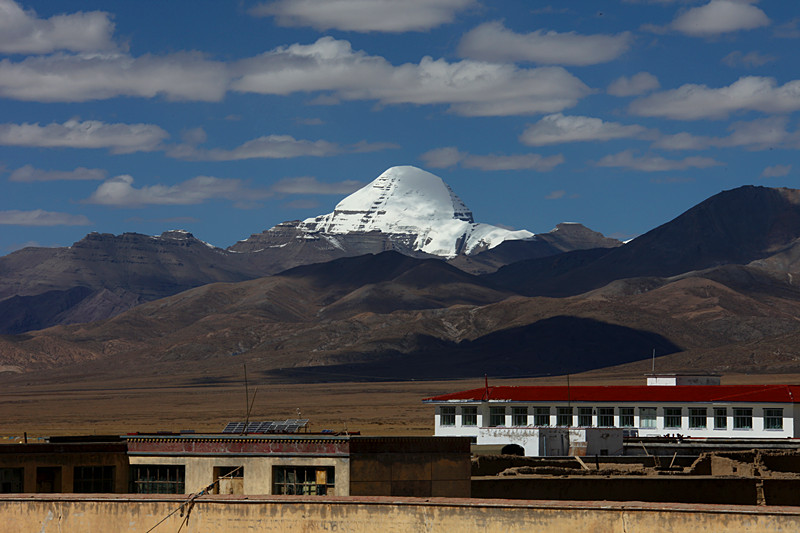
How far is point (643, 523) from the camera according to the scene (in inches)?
1032

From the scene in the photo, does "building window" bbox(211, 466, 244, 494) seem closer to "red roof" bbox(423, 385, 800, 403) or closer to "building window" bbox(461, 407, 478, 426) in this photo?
"red roof" bbox(423, 385, 800, 403)

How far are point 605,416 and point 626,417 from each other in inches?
54.4

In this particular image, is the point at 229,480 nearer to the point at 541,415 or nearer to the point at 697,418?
→ the point at 541,415

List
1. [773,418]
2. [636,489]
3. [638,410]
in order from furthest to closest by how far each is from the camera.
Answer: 1. [638,410]
2. [773,418]
3. [636,489]

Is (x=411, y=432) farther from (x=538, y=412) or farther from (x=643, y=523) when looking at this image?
(x=643, y=523)

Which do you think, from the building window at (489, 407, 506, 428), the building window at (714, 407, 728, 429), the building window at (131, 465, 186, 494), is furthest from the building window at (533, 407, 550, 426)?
the building window at (131, 465, 186, 494)

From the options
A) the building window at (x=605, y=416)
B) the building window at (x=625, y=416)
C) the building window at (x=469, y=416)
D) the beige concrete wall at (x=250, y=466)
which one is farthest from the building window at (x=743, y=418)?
the beige concrete wall at (x=250, y=466)

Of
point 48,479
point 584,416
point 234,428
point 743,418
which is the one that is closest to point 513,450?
point 584,416

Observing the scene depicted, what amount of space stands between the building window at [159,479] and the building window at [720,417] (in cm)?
5227

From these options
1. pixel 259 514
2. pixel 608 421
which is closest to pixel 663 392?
pixel 608 421

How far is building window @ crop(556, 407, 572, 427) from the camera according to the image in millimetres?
86625

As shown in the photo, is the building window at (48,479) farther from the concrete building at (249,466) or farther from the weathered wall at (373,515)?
the weathered wall at (373,515)

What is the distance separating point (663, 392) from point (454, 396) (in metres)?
14.8

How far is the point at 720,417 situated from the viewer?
8406cm
